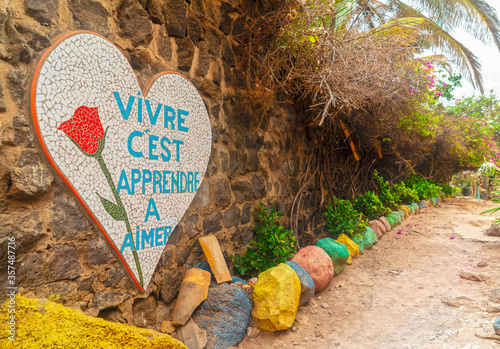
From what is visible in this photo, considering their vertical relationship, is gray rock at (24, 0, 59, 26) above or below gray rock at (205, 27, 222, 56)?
below

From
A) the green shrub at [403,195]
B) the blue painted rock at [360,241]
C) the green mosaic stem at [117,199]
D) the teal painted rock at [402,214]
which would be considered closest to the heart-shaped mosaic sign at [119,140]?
the green mosaic stem at [117,199]

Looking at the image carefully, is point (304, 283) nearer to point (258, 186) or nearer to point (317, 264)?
point (317, 264)

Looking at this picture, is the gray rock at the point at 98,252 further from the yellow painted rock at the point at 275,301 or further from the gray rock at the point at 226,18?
Result: the gray rock at the point at 226,18

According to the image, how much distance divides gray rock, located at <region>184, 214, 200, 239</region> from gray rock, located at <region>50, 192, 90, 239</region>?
767mm

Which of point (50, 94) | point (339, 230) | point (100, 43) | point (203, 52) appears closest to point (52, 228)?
point (50, 94)

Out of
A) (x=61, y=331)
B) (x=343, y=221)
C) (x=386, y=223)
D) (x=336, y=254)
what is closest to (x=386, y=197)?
(x=386, y=223)

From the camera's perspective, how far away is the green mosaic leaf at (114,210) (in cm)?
157

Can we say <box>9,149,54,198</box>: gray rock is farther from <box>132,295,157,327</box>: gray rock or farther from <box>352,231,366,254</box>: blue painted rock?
<box>352,231,366,254</box>: blue painted rock

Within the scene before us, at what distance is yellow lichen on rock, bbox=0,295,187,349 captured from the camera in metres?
1.13

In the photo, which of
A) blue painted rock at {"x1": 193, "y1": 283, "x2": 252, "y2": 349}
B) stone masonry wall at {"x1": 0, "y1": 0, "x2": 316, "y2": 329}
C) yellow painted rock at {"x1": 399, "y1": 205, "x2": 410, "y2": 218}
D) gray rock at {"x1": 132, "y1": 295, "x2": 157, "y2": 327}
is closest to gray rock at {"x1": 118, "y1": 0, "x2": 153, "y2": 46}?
stone masonry wall at {"x1": 0, "y1": 0, "x2": 316, "y2": 329}

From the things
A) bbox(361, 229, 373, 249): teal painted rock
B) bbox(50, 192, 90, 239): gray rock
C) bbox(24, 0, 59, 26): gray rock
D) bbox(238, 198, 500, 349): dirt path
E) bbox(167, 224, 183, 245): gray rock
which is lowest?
bbox(238, 198, 500, 349): dirt path

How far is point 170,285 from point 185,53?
1.62 m

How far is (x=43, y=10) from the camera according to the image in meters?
1.32

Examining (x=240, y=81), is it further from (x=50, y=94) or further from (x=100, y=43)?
(x=50, y=94)
